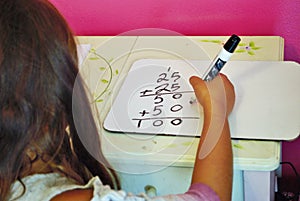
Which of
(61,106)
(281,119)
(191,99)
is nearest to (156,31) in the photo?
(191,99)

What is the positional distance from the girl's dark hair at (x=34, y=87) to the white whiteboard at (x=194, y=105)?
7.2 inches

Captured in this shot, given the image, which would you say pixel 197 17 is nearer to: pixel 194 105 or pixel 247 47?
pixel 247 47

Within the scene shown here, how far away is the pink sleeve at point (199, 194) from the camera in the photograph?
0.64 m

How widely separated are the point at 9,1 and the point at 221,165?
0.35m

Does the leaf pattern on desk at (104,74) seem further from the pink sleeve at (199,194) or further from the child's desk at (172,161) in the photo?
the pink sleeve at (199,194)

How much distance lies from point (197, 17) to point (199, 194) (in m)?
0.50

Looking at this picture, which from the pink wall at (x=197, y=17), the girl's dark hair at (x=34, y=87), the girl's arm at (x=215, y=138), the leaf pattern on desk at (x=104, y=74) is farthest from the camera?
the pink wall at (x=197, y=17)

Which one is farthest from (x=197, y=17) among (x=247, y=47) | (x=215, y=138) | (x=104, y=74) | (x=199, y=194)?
(x=199, y=194)

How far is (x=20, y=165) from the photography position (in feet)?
2.01

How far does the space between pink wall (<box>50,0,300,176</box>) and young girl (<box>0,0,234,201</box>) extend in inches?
17.2

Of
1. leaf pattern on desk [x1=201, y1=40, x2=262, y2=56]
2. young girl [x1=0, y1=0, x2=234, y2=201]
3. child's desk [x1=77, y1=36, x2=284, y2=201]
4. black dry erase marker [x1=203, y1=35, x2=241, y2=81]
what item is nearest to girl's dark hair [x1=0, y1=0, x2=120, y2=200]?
young girl [x1=0, y1=0, x2=234, y2=201]

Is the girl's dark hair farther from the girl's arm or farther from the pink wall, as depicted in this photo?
the pink wall

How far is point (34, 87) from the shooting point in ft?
1.87

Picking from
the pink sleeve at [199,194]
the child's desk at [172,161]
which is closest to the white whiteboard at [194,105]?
the child's desk at [172,161]
